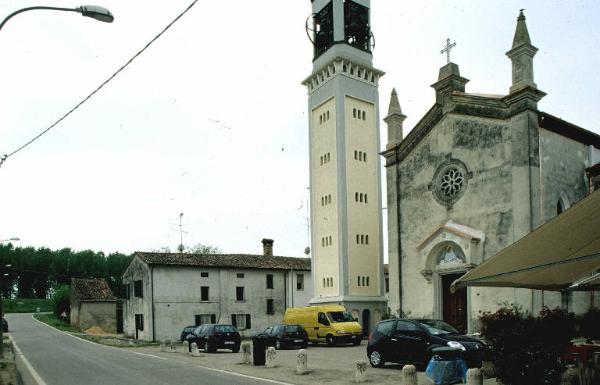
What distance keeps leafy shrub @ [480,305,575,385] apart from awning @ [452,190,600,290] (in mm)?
1050

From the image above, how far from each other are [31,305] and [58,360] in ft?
301

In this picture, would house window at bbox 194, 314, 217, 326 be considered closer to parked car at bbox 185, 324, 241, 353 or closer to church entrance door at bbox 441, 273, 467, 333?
parked car at bbox 185, 324, 241, 353

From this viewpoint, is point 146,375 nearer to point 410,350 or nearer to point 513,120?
point 410,350

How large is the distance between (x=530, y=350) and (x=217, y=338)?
1953cm

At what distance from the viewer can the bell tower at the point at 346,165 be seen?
114 ft

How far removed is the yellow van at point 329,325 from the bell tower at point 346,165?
13.3 ft

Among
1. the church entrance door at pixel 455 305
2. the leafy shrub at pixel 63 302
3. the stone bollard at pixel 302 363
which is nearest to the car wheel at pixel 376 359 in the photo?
the stone bollard at pixel 302 363

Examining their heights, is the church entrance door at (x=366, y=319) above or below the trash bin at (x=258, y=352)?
below

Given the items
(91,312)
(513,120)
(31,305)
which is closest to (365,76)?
(513,120)

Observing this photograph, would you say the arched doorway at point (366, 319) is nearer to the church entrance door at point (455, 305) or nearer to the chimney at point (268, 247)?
the church entrance door at point (455, 305)

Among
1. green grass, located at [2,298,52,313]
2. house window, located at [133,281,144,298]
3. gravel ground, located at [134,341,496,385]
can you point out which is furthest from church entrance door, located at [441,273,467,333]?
green grass, located at [2,298,52,313]

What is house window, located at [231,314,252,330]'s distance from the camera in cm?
4450

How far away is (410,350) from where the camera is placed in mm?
15242

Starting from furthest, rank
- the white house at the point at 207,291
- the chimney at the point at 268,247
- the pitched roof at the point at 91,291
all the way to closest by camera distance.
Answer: the pitched roof at the point at 91,291, the chimney at the point at 268,247, the white house at the point at 207,291
